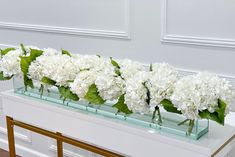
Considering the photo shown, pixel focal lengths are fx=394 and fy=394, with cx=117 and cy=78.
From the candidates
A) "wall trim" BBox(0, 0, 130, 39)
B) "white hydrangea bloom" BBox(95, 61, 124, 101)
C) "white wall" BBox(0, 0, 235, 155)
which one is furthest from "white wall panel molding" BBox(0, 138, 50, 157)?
"white hydrangea bloom" BBox(95, 61, 124, 101)

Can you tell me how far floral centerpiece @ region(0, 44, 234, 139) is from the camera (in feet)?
4.82

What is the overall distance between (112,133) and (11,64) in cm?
→ 69

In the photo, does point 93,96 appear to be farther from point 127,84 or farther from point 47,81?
point 47,81

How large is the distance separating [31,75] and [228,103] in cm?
101

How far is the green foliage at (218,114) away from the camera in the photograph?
1452 millimetres

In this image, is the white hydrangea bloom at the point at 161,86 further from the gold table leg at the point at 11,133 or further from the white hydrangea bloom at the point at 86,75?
the gold table leg at the point at 11,133

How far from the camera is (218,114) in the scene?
1462 mm

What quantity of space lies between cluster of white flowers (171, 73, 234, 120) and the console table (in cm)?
15

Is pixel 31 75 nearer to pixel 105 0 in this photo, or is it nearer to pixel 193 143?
pixel 193 143

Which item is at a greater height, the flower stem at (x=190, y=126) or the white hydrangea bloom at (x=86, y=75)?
the white hydrangea bloom at (x=86, y=75)

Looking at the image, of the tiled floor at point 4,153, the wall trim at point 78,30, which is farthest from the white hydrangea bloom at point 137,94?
the tiled floor at point 4,153

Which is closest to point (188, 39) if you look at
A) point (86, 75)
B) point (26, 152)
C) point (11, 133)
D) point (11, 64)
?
point (86, 75)

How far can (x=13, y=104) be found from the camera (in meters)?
2.23

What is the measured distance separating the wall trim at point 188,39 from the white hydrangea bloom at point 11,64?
1020 mm
